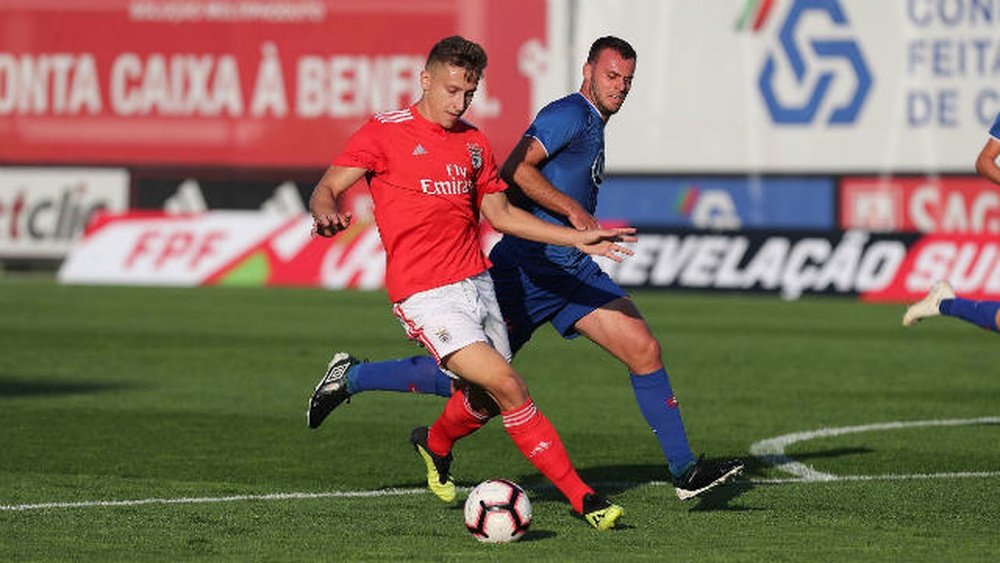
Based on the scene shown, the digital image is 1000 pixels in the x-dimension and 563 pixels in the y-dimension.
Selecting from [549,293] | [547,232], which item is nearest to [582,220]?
[547,232]

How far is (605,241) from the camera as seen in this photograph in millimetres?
9398

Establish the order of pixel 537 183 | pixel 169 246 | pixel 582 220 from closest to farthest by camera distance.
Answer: pixel 582 220 < pixel 537 183 < pixel 169 246

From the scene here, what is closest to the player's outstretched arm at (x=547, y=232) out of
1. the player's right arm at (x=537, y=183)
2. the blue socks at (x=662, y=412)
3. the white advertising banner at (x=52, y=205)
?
the player's right arm at (x=537, y=183)

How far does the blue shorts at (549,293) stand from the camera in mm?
10664

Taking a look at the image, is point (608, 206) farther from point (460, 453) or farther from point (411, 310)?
point (411, 310)

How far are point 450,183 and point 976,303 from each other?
4.36m

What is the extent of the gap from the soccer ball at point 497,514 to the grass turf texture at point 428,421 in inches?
3.0

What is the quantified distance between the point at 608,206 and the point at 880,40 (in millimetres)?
4775

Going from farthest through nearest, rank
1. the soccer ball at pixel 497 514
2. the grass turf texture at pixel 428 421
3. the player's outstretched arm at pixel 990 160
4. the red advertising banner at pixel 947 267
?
1. the red advertising banner at pixel 947 267
2. the player's outstretched arm at pixel 990 160
3. the grass turf texture at pixel 428 421
4. the soccer ball at pixel 497 514

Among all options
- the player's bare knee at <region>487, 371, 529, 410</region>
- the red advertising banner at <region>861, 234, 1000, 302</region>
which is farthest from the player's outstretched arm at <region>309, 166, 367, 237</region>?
the red advertising banner at <region>861, 234, 1000, 302</region>

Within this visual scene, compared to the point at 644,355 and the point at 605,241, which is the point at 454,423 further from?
the point at 605,241

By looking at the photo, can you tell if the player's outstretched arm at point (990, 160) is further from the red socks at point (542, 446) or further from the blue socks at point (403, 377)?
the red socks at point (542, 446)

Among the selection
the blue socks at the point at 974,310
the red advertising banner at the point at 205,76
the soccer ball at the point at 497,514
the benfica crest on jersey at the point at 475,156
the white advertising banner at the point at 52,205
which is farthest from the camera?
the white advertising banner at the point at 52,205

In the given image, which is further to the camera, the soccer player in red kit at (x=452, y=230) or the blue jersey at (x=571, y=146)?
the blue jersey at (x=571, y=146)
